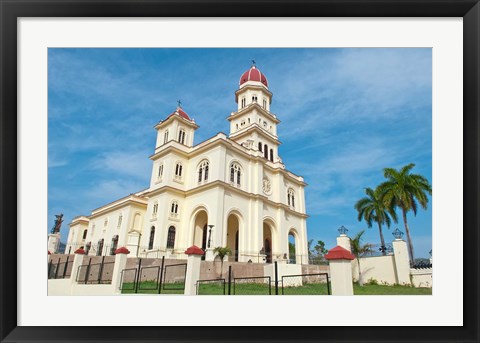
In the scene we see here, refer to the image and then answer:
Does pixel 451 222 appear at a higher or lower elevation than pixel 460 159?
lower

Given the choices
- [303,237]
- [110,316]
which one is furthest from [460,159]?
[303,237]

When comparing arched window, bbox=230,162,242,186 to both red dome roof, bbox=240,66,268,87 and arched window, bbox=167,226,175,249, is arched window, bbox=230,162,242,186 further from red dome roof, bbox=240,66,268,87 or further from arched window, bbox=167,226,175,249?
red dome roof, bbox=240,66,268,87

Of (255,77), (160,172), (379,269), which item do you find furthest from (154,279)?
(255,77)

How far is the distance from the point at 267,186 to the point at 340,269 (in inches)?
629

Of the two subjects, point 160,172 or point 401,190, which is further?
point 160,172

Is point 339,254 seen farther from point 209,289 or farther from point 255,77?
point 255,77

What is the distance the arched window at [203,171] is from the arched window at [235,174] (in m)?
1.51

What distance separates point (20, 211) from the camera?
3.33m

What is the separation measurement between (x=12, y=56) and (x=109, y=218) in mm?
21691

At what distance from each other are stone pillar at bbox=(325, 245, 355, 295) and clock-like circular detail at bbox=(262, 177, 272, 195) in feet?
50.6

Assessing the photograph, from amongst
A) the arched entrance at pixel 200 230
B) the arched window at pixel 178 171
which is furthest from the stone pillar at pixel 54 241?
the arched entrance at pixel 200 230

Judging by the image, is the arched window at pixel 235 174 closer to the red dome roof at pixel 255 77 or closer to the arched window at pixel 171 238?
the arched window at pixel 171 238
